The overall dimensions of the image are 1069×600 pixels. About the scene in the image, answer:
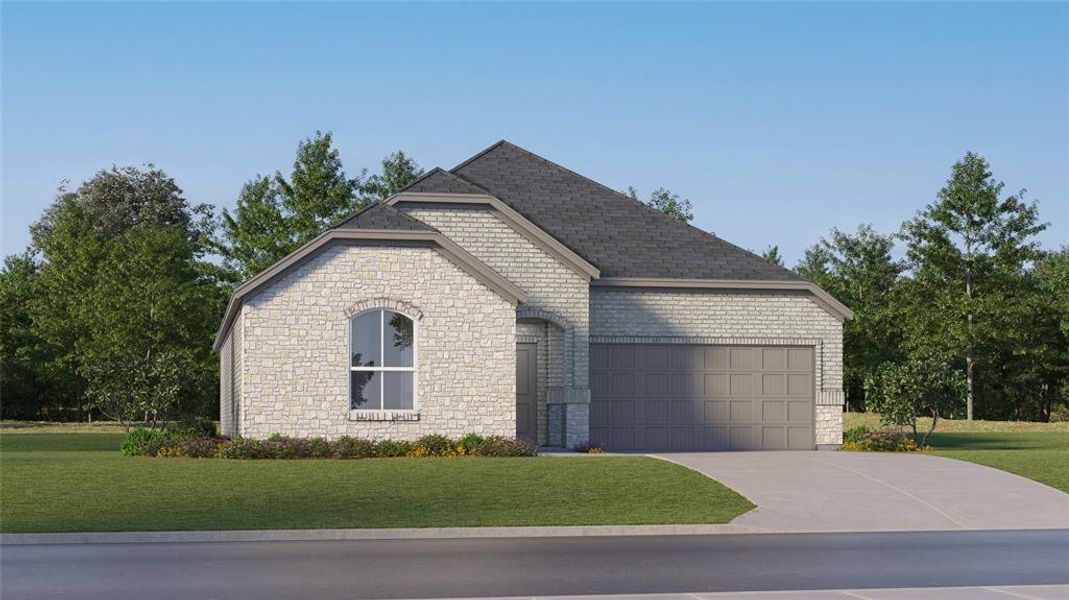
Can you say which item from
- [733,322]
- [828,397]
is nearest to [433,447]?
[733,322]

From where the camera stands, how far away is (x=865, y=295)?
67.1 metres

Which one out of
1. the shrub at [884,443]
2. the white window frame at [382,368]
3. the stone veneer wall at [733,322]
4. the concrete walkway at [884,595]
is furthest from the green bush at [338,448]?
the concrete walkway at [884,595]

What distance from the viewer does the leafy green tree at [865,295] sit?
203 feet

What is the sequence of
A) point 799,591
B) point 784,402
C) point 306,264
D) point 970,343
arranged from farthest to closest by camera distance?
point 970,343 < point 784,402 < point 306,264 < point 799,591

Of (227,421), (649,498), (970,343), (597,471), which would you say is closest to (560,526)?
(649,498)

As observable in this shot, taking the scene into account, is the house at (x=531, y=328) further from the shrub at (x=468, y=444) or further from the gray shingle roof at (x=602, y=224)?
the shrub at (x=468, y=444)

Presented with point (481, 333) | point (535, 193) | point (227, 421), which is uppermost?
point (535, 193)

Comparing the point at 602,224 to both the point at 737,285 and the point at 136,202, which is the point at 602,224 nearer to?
the point at 737,285

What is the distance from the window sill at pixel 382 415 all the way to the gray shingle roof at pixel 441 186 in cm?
557

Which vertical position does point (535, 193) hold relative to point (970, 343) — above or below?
above

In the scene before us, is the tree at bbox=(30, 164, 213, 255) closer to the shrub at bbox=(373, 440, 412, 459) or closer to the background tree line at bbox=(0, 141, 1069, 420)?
the background tree line at bbox=(0, 141, 1069, 420)

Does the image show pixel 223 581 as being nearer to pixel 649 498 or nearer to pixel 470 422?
pixel 649 498

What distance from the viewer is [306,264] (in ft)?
91.2

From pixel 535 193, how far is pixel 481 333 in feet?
21.9
